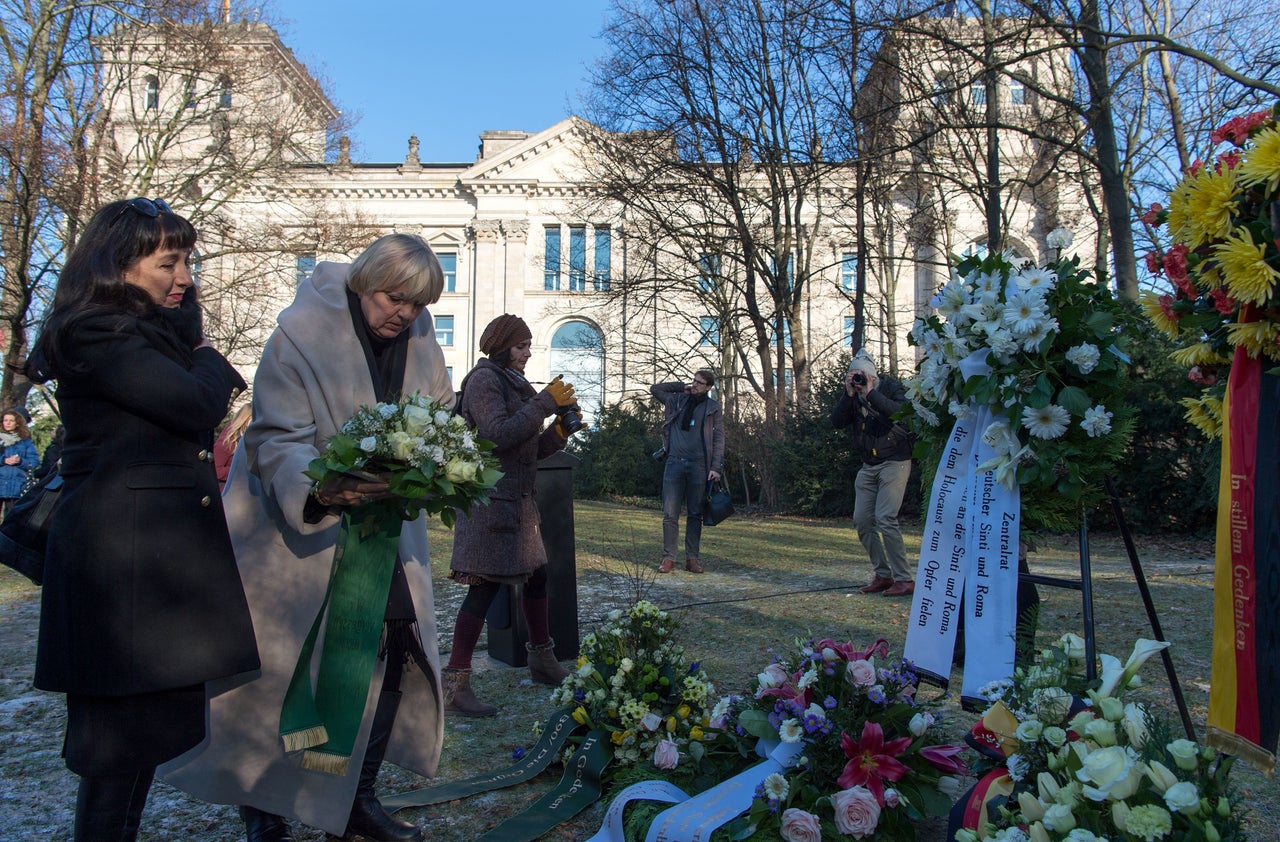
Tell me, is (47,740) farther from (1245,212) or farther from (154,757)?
(1245,212)

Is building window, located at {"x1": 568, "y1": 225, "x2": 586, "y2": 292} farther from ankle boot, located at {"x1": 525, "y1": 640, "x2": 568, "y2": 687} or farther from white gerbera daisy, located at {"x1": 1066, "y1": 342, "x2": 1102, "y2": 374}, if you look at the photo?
white gerbera daisy, located at {"x1": 1066, "y1": 342, "x2": 1102, "y2": 374}

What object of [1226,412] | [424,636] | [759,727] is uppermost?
[1226,412]

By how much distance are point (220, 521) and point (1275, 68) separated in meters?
13.9

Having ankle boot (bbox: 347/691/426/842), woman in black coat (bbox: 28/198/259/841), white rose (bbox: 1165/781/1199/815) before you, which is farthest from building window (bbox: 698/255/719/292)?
white rose (bbox: 1165/781/1199/815)

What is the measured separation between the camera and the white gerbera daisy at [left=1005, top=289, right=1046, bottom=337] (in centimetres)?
312

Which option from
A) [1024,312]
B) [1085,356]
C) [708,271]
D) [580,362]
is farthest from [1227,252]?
[580,362]

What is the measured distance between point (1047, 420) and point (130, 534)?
281 cm

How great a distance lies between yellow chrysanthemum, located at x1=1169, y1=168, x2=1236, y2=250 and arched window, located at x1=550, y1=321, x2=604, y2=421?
36.4 metres

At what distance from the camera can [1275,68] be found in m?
11.7

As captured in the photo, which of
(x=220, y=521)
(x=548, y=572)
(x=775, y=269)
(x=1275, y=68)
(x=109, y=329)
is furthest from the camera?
(x=775, y=269)

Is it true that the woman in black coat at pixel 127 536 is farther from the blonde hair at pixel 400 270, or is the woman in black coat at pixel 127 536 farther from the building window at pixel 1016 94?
the building window at pixel 1016 94

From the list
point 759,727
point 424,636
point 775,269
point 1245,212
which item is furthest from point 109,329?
point 775,269

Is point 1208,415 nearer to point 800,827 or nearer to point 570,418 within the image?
point 800,827

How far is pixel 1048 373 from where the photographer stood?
3170mm
